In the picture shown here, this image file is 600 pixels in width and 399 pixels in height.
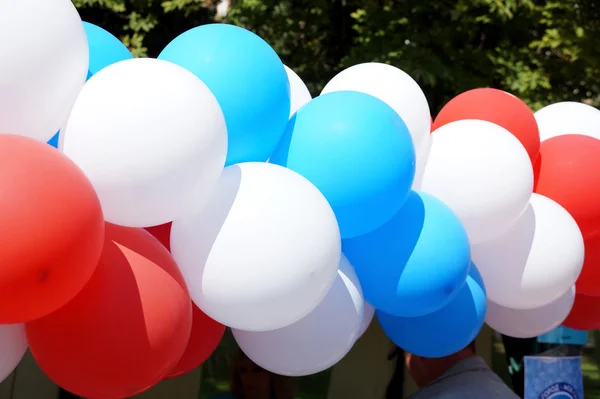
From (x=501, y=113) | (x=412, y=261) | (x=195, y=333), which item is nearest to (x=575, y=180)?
(x=501, y=113)

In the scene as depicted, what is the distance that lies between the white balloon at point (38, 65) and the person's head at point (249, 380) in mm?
2018

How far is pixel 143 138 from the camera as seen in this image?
1810mm

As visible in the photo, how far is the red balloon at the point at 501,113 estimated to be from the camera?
3150mm

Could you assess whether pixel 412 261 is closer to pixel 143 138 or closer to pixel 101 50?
pixel 143 138

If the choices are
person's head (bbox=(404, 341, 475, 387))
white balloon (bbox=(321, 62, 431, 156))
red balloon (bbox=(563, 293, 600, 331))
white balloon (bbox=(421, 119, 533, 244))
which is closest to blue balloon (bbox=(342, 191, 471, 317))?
white balloon (bbox=(421, 119, 533, 244))

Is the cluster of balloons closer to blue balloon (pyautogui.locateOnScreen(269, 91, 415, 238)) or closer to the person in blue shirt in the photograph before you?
blue balloon (pyautogui.locateOnScreen(269, 91, 415, 238))

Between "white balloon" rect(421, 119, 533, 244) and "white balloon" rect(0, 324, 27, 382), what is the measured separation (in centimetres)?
145

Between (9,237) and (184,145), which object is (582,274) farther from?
(9,237)

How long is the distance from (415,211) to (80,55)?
3.65 ft

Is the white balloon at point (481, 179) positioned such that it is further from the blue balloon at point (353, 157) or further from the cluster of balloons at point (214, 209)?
the blue balloon at point (353, 157)

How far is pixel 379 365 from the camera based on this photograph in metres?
4.57

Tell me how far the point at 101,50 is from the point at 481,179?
4.21ft

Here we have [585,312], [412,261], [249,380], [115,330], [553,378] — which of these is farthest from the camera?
[553,378]

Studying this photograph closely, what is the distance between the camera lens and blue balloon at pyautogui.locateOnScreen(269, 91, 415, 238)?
7.34 ft
